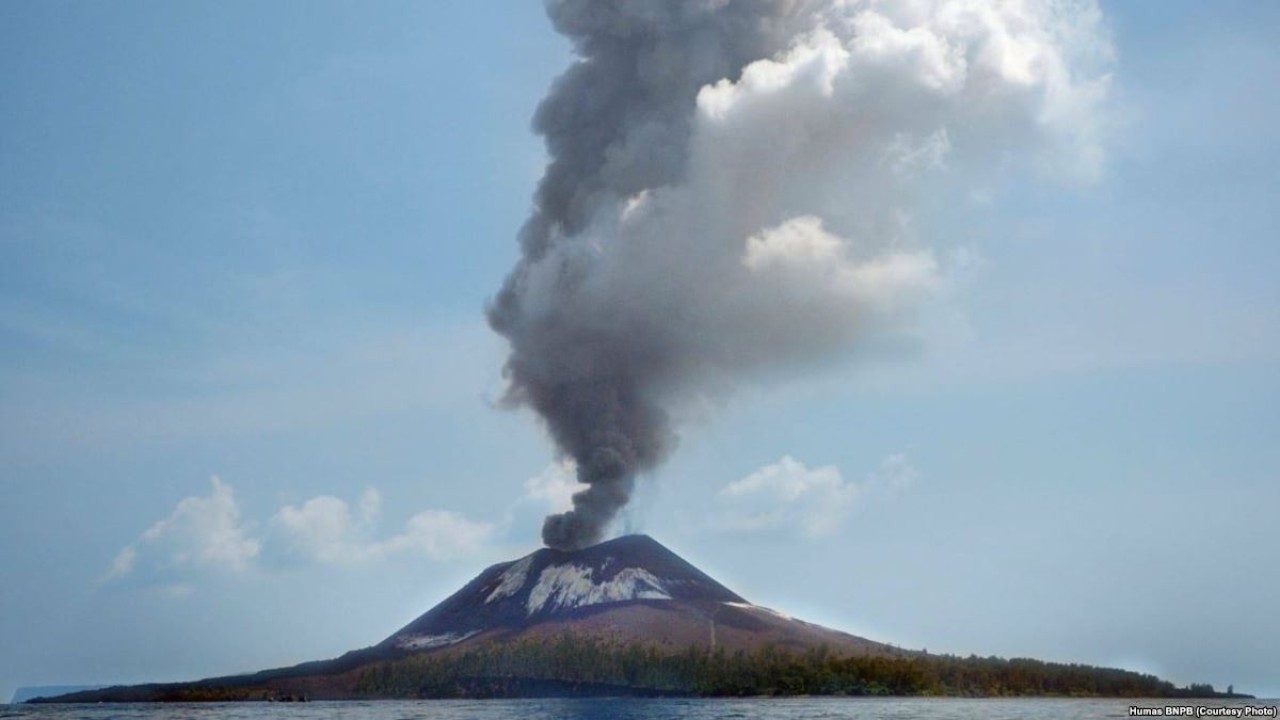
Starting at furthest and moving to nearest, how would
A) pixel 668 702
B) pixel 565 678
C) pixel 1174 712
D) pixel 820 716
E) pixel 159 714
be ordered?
pixel 565 678, pixel 668 702, pixel 159 714, pixel 1174 712, pixel 820 716

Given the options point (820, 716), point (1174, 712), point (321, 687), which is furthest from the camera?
point (321, 687)

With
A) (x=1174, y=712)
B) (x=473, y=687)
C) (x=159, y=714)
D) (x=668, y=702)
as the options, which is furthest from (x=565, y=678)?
(x=1174, y=712)

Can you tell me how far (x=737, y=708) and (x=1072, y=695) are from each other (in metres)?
79.7

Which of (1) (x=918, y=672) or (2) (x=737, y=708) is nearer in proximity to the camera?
(2) (x=737, y=708)

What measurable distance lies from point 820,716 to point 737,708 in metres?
25.5

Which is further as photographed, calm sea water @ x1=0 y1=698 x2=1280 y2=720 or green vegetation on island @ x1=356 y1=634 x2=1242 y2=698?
green vegetation on island @ x1=356 y1=634 x2=1242 y2=698

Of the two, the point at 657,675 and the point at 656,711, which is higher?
the point at 657,675

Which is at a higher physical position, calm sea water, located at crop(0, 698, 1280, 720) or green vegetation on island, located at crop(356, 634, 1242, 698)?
green vegetation on island, located at crop(356, 634, 1242, 698)

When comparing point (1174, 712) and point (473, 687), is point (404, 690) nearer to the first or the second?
point (473, 687)

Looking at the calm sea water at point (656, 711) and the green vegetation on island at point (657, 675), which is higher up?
the green vegetation on island at point (657, 675)

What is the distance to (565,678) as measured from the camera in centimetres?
18300

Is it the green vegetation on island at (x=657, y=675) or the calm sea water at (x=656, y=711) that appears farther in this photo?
the green vegetation on island at (x=657, y=675)

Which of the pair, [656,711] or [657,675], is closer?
[656,711]

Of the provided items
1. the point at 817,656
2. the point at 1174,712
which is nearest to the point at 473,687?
the point at 817,656
